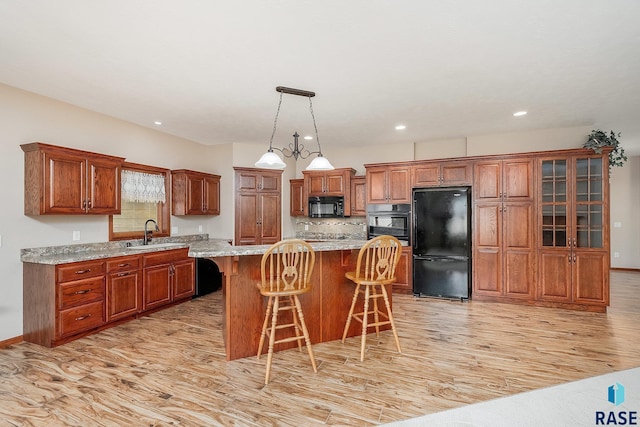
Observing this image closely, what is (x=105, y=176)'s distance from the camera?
3.79 meters

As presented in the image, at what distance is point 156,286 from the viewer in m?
4.18

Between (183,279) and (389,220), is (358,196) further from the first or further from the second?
(183,279)

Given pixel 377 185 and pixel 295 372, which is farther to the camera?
pixel 377 185

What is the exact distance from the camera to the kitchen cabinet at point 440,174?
16.0ft

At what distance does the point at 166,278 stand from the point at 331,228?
316cm

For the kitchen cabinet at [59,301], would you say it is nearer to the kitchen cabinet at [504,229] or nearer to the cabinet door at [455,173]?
the cabinet door at [455,173]

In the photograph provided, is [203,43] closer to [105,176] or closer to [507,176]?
[105,176]

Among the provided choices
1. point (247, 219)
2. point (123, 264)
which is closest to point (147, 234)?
point (123, 264)

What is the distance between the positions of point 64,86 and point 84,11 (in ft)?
5.24

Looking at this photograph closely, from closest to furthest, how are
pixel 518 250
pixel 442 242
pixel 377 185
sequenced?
1. pixel 518 250
2. pixel 442 242
3. pixel 377 185

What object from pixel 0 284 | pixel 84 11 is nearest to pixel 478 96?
pixel 84 11

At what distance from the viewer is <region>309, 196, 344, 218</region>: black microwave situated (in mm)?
5902

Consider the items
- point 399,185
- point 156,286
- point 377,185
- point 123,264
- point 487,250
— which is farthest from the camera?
point 377,185

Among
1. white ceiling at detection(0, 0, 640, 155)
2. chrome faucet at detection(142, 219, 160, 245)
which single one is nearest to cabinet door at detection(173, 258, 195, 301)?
chrome faucet at detection(142, 219, 160, 245)
